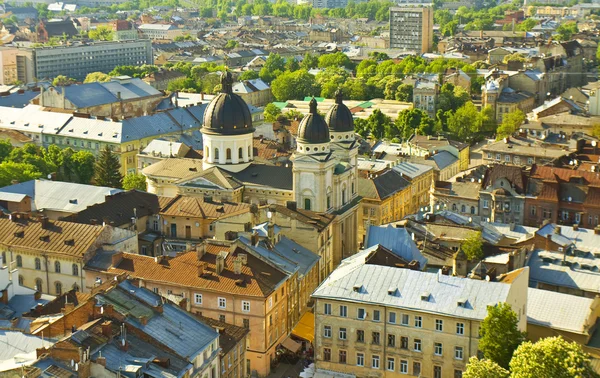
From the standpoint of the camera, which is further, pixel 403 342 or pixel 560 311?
pixel 560 311

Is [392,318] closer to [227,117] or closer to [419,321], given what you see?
[419,321]

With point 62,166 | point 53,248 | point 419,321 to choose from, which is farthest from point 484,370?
point 62,166

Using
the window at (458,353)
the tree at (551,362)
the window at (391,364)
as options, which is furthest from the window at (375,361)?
the tree at (551,362)

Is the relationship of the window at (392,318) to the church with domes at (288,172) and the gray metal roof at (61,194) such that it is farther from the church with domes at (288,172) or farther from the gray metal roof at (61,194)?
A: the gray metal roof at (61,194)

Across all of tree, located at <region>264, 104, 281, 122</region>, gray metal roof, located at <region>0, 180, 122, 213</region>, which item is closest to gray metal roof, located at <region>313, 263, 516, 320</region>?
gray metal roof, located at <region>0, 180, 122, 213</region>

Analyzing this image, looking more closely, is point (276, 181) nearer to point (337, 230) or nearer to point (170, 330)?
point (337, 230)

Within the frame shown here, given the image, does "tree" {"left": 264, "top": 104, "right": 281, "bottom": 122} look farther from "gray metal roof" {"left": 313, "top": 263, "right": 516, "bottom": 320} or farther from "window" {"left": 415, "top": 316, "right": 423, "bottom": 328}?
"window" {"left": 415, "top": 316, "right": 423, "bottom": 328}
